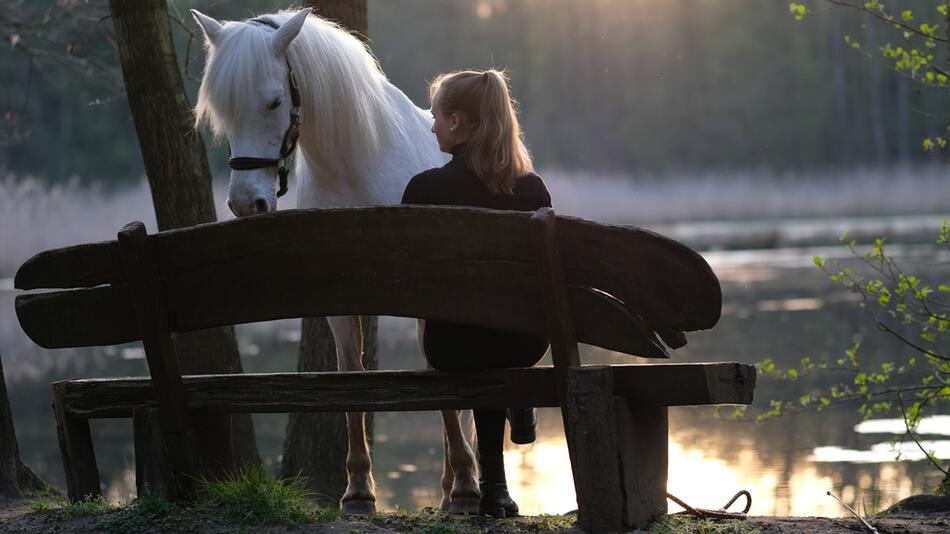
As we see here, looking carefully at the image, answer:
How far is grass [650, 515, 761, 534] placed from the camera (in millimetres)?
3395

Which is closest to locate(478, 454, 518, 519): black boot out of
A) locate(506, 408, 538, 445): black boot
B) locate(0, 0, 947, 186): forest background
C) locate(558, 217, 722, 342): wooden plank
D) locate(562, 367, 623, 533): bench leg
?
locate(506, 408, 538, 445): black boot

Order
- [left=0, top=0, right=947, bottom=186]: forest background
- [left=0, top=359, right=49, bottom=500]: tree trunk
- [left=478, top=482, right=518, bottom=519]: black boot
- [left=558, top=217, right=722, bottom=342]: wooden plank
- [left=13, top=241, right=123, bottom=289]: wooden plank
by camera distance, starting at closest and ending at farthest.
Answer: [left=558, top=217, right=722, bottom=342]: wooden plank < [left=13, top=241, right=123, bottom=289]: wooden plank < [left=478, top=482, right=518, bottom=519]: black boot < [left=0, top=359, right=49, bottom=500]: tree trunk < [left=0, top=0, right=947, bottom=186]: forest background

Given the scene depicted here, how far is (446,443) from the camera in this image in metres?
5.11

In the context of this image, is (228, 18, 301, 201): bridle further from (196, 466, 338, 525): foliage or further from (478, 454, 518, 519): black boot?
(478, 454, 518, 519): black boot

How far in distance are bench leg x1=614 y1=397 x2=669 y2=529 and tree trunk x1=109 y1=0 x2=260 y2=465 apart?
344 cm

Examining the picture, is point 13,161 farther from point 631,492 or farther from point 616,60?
point 631,492

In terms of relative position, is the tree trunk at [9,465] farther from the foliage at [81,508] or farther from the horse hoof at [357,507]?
the horse hoof at [357,507]

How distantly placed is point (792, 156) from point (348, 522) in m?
46.0

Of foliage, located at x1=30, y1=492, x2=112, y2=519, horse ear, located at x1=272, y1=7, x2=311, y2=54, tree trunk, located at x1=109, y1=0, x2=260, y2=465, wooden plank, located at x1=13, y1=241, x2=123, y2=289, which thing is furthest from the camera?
tree trunk, located at x1=109, y1=0, x2=260, y2=465

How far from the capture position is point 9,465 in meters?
4.92

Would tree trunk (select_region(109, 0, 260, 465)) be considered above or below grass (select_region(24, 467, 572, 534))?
above

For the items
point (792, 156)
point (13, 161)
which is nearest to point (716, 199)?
point (792, 156)

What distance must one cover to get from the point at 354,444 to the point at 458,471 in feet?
1.62

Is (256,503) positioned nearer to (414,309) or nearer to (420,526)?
(420,526)
